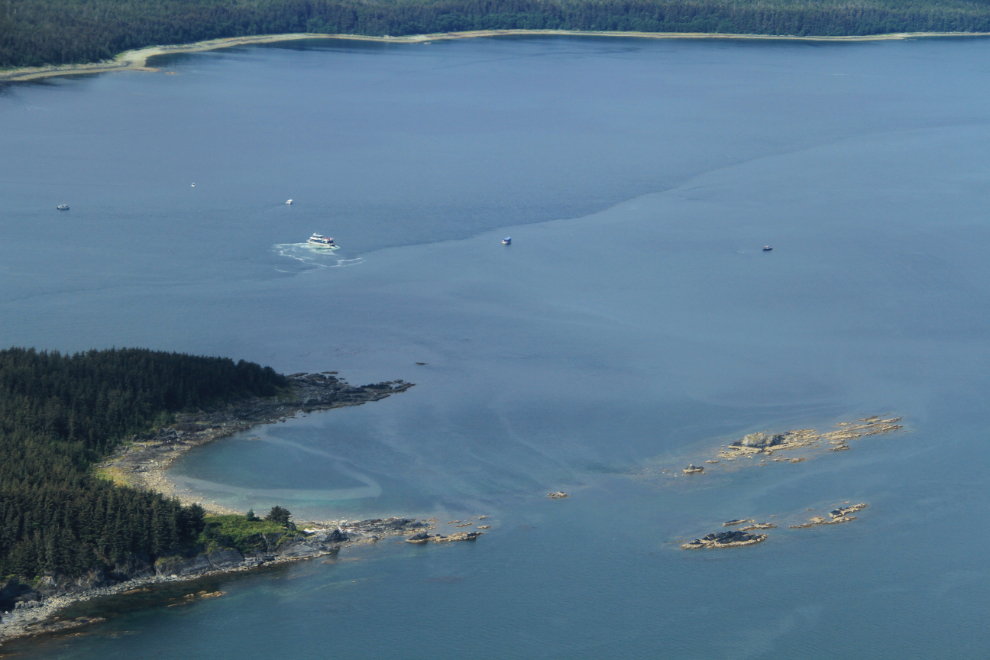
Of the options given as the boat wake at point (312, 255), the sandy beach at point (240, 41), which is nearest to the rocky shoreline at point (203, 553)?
the boat wake at point (312, 255)

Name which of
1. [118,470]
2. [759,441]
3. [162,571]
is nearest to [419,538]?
[162,571]

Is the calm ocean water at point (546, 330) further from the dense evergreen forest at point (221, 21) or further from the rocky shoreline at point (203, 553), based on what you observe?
the dense evergreen forest at point (221, 21)

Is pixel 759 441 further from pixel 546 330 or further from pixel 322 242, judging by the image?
pixel 322 242

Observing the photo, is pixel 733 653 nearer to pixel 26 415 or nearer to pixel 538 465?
pixel 538 465

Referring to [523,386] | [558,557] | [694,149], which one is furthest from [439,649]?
[694,149]

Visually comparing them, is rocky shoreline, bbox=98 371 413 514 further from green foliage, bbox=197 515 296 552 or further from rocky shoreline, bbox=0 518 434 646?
rocky shoreline, bbox=0 518 434 646

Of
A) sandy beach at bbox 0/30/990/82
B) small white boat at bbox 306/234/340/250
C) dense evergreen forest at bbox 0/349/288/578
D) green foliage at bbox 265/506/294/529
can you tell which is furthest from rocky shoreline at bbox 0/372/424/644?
sandy beach at bbox 0/30/990/82
